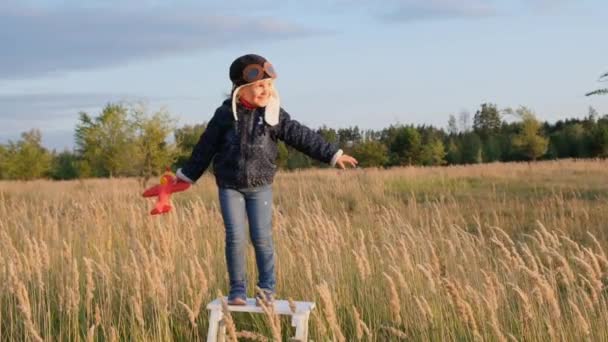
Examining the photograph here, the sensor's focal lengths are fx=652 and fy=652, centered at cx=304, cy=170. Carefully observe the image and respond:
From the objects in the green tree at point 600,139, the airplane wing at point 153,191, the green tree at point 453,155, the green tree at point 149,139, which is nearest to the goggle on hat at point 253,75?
the airplane wing at point 153,191

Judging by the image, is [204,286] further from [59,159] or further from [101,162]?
[59,159]

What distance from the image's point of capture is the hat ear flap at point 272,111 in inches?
152

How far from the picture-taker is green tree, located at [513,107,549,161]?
124ft

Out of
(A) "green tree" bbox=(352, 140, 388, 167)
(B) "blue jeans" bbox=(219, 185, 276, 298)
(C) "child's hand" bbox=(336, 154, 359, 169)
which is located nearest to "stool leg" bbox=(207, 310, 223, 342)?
(B) "blue jeans" bbox=(219, 185, 276, 298)

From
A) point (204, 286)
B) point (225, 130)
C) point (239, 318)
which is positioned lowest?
point (239, 318)

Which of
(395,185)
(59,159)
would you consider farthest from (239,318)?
(59,159)

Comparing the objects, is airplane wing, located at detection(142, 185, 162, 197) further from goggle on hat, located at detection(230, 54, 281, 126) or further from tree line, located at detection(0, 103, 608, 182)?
tree line, located at detection(0, 103, 608, 182)

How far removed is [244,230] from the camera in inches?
154

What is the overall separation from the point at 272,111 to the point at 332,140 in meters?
18.6

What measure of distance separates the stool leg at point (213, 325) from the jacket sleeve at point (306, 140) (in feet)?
3.50

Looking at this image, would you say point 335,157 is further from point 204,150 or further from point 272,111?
point 204,150

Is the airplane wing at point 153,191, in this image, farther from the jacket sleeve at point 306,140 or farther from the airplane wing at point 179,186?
the jacket sleeve at point 306,140

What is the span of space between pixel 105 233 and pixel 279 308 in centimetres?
383

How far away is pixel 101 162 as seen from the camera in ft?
70.2
